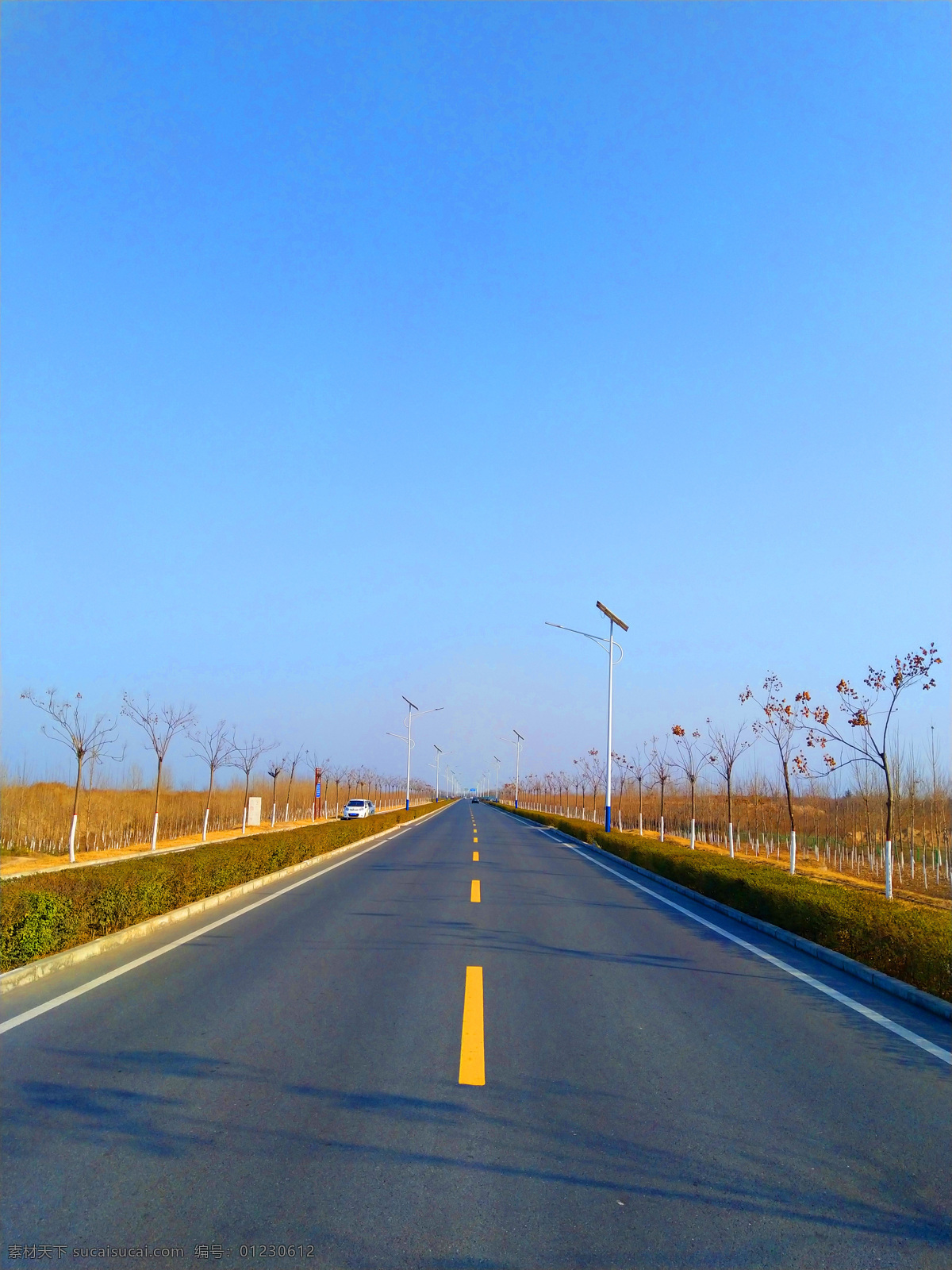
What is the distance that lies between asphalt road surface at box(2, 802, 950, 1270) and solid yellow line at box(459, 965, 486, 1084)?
26mm

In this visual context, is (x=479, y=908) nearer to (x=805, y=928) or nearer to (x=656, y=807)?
(x=805, y=928)

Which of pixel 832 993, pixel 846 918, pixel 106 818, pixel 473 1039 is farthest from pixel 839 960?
pixel 106 818

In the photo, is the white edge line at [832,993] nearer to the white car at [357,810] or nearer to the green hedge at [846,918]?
the green hedge at [846,918]

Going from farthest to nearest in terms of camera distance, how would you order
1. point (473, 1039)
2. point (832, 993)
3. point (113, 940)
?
point (113, 940)
point (832, 993)
point (473, 1039)

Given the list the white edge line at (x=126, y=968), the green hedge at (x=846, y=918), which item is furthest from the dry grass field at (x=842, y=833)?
the white edge line at (x=126, y=968)

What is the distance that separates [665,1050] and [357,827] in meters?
27.0

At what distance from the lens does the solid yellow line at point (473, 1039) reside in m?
5.12

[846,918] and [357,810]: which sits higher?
[846,918]

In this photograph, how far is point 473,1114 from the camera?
453 cm

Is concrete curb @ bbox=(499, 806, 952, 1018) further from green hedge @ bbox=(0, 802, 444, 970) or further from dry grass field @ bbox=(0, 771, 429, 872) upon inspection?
dry grass field @ bbox=(0, 771, 429, 872)

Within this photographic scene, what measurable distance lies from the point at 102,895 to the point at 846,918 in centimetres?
854

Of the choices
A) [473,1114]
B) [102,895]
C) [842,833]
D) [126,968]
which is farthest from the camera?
[842,833]

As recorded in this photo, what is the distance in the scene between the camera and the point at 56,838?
28.5 m

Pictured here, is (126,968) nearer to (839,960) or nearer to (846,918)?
(839,960)
